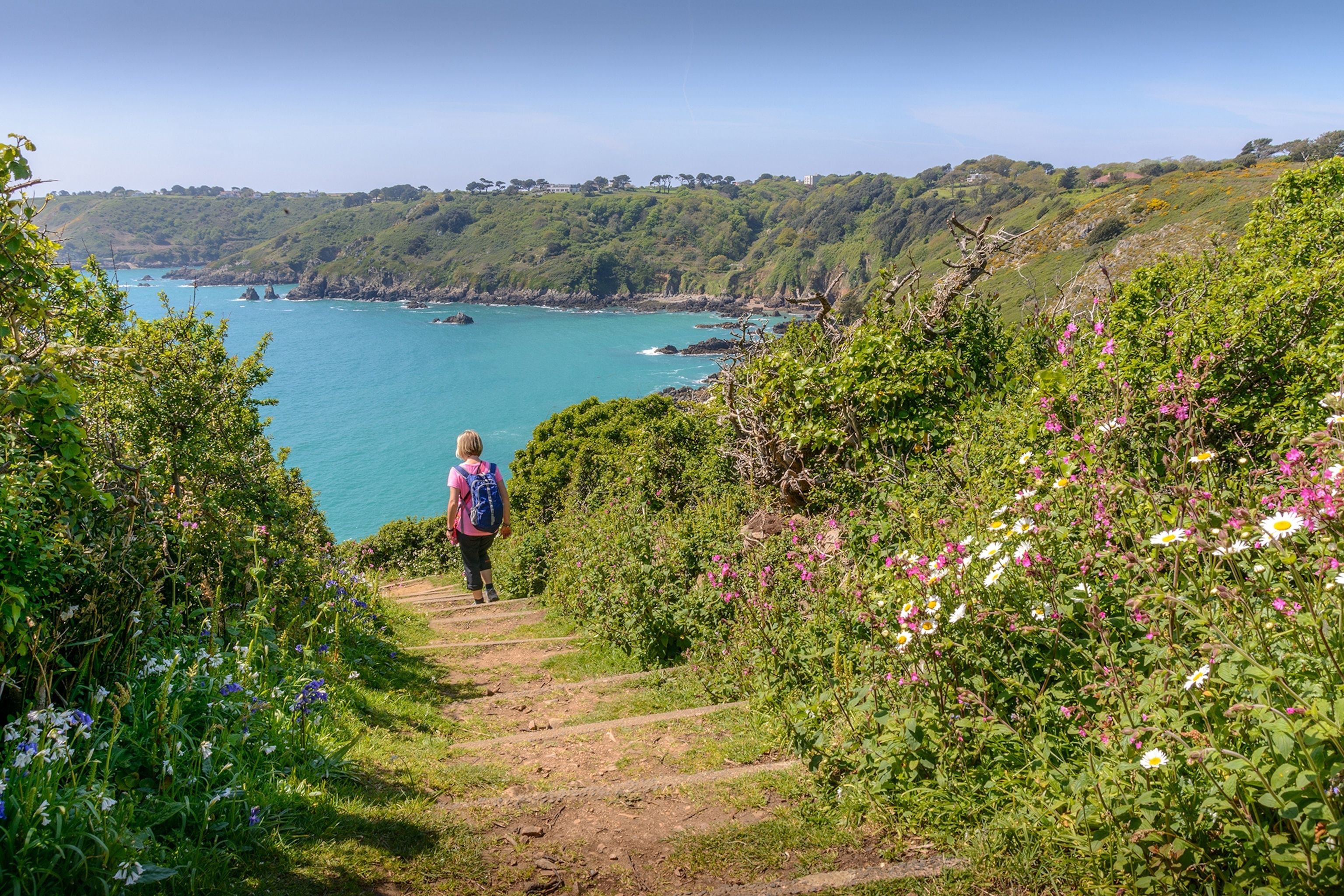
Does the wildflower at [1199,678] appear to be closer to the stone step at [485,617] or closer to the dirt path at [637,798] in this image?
the dirt path at [637,798]

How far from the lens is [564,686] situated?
17.2 ft

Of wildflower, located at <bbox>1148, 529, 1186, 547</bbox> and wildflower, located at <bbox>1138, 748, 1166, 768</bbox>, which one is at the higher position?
wildflower, located at <bbox>1148, 529, 1186, 547</bbox>

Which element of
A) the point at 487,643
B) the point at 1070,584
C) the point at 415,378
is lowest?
the point at 487,643

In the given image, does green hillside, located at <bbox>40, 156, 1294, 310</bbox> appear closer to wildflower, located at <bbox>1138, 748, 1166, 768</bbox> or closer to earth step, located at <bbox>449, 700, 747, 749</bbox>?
earth step, located at <bbox>449, 700, 747, 749</bbox>

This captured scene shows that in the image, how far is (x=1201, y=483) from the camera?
375 centimetres

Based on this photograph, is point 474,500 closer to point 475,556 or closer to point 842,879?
point 475,556

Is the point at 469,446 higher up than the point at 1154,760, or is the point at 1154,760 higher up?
the point at 469,446

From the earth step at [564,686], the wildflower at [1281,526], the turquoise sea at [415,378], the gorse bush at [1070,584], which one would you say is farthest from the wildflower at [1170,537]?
the turquoise sea at [415,378]

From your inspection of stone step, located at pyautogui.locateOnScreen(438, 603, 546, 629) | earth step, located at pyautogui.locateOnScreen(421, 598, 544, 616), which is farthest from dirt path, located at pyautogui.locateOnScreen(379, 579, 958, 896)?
earth step, located at pyautogui.locateOnScreen(421, 598, 544, 616)

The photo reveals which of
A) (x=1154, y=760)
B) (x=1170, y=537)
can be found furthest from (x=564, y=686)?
(x=1170, y=537)

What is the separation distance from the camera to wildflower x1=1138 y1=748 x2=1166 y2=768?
199 cm

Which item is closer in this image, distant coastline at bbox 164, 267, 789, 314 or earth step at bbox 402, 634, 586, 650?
earth step at bbox 402, 634, 586, 650

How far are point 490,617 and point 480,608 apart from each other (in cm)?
54

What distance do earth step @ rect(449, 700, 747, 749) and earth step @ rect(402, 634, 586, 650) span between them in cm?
226
